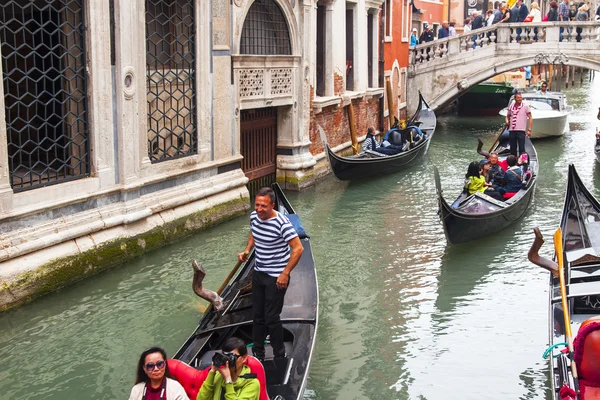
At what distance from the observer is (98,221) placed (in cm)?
537

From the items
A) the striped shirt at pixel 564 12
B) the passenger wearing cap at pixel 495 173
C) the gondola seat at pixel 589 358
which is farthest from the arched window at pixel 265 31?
the striped shirt at pixel 564 12

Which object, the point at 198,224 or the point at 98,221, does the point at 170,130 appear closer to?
the point at 198,224

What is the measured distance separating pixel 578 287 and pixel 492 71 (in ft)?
30.0

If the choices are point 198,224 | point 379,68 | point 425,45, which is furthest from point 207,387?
point 425,45

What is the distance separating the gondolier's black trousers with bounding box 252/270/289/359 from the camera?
354cm

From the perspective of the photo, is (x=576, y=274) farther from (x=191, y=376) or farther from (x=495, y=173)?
(x=495, y=173)

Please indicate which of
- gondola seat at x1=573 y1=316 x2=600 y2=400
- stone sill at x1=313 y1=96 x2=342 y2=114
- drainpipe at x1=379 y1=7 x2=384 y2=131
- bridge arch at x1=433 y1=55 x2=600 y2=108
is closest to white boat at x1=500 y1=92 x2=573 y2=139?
bridge arch at x1=433 y1=55 x2=600 y2=108

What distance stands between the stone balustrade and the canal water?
18.0 ft

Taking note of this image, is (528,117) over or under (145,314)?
over

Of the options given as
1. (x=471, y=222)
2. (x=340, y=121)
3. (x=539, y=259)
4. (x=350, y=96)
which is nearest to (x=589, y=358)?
(x=539, y=259)

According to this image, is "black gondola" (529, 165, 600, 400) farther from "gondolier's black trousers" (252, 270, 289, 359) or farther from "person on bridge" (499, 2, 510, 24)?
"person on bridge" (499, 2, 510, 24)

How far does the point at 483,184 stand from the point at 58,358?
3781 mm

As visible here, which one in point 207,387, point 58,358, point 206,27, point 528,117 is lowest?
point 58,358

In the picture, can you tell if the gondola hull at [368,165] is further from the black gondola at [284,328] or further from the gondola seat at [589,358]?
the gondola seat at [589,358]
